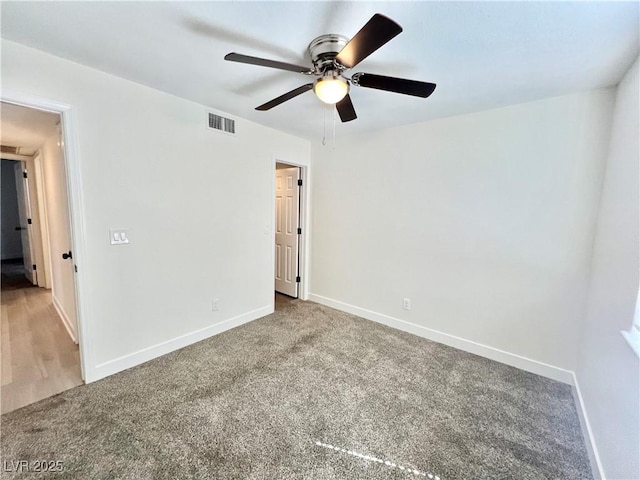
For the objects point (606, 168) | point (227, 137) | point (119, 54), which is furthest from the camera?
point (227, 137)

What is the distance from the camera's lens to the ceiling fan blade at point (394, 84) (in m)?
1.57

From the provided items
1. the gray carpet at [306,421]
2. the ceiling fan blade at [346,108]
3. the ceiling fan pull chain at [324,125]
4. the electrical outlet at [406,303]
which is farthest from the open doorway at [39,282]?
the electrical outlet at [406,303]

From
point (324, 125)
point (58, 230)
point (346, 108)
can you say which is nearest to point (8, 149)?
point (58, 230)

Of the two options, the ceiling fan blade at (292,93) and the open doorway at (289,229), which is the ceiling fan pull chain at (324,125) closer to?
the open doorway at (289,229)

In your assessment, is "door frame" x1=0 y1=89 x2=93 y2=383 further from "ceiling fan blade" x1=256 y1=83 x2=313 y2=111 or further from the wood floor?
"ceiling fan blade" x1=256 y1=83 x2=313 y2=111

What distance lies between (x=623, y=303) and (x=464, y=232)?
135cm

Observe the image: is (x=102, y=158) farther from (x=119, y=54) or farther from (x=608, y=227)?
(x=608, y=227)

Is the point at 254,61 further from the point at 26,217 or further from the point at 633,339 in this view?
the point at 26,217

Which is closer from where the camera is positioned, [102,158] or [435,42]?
[435,42]

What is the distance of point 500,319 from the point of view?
262 cm

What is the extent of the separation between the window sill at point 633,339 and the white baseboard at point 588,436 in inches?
29.3

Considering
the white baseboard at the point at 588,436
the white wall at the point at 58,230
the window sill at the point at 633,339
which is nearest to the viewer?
the window sill at the point at 633,339

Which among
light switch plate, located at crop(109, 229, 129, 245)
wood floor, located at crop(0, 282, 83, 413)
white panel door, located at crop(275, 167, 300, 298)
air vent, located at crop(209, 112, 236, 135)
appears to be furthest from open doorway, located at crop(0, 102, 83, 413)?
white panel door, located at crop(275, 167, 300, 298)

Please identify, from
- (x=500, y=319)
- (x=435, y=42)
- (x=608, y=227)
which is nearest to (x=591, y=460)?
(x=500, y=319)
